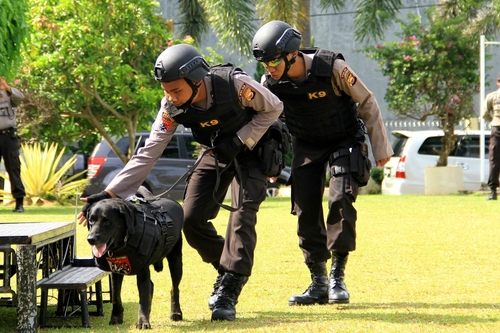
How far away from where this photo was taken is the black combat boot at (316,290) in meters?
6.46

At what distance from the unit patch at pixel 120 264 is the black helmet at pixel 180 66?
1.11m

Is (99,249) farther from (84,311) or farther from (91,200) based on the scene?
(84,311)

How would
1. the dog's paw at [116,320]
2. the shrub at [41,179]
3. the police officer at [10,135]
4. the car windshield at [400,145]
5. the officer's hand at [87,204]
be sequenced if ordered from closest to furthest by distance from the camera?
the officer's hand at [87,204]
the dog's paw at [116,320]
the police officer at [10,135]
the shrub at [41,179]
the car windshield at [400,145]

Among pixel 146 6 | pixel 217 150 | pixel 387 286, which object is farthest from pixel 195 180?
pixel 146 6

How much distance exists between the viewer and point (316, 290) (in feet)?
21.5

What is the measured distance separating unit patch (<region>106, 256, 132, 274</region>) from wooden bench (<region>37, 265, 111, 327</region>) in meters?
0.31

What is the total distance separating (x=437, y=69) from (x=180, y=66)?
783 inches

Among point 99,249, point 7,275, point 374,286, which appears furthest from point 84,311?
Answer: point 374,286

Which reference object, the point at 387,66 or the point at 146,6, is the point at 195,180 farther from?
the point at 387,66

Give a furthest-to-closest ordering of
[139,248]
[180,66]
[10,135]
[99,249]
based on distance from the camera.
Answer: [10,135] < [180,66] < [139,248] < [99,249]

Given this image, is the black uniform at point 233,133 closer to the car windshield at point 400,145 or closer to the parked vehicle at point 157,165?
the parked vehicle at point 157,165

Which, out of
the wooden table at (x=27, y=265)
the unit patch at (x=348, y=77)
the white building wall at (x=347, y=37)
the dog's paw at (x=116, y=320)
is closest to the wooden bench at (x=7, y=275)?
the wooden table at (x=27, y=265)

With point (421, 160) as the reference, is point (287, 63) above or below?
above

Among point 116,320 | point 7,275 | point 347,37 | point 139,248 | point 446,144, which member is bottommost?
point 116,320
